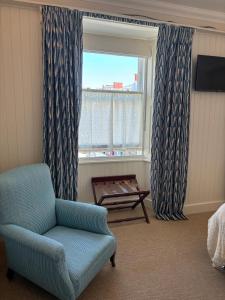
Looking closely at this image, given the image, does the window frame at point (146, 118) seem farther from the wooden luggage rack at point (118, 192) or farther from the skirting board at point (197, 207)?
the skirting board at point (197, 207)

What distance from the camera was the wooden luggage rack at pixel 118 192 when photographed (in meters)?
2.95

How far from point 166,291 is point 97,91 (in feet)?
7.48

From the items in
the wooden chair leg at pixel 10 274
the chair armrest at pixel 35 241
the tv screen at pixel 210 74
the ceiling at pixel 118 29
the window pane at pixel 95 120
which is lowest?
the wooden chair leg at pixel 10 274

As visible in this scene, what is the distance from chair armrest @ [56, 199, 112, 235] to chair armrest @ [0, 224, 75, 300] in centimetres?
46

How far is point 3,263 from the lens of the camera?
7.23 ft

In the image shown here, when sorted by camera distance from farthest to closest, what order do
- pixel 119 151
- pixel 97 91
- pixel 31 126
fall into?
pixel 119 151 < pixel 97 91 < pixel 31 126

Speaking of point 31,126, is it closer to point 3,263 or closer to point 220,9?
point 3,263

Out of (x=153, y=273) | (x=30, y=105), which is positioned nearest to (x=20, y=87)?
(x=30, y=105)

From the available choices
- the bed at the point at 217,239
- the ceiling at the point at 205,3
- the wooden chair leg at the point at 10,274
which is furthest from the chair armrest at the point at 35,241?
the ceiling at the point at 205,3

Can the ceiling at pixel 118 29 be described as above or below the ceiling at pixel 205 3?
below

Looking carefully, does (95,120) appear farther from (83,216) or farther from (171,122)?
(83,216)

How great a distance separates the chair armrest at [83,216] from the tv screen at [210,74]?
2.01 metres

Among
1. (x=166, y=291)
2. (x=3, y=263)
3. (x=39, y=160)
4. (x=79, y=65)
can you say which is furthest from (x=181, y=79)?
(x=3, y=263)

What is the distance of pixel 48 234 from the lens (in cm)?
206
